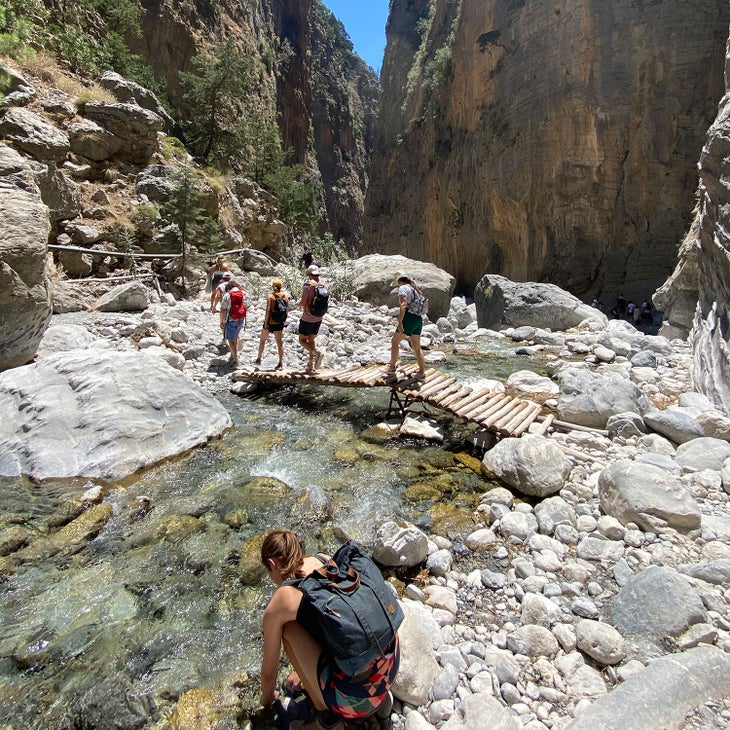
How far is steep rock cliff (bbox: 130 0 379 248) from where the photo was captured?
25.2m

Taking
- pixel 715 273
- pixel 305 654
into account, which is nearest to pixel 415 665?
pixel 305 654

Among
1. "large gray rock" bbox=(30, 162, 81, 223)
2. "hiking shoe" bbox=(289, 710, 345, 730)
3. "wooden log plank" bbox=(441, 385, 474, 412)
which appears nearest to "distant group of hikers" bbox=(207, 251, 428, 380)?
"wooden log plank" bbox=(441, 385, 474, 412)

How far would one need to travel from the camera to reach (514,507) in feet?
12.5

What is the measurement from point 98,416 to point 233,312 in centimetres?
345

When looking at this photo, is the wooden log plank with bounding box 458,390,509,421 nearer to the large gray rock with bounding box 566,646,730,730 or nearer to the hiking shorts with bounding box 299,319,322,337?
the hiking shorts with bounding box 299,319,322,337

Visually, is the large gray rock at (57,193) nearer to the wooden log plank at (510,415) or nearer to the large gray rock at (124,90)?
the large gray rock at (124,90)

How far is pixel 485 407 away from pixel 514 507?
6.06ft

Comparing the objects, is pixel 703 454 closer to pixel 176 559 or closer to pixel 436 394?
pixel 436 394

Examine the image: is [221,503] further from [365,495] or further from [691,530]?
[691,530]

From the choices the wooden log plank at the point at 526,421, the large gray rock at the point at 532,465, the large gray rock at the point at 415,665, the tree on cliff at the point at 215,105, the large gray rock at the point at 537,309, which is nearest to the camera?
the large gray rock at the point at 415,665

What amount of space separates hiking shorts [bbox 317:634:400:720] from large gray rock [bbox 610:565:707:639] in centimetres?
147

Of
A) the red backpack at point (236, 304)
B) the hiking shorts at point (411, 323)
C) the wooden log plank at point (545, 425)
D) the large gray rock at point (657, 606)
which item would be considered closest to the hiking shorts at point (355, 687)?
the large gray rock at point (657, 606)

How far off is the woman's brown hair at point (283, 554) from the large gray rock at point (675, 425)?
14.7 feet

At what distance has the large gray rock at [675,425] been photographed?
4.64 meters
